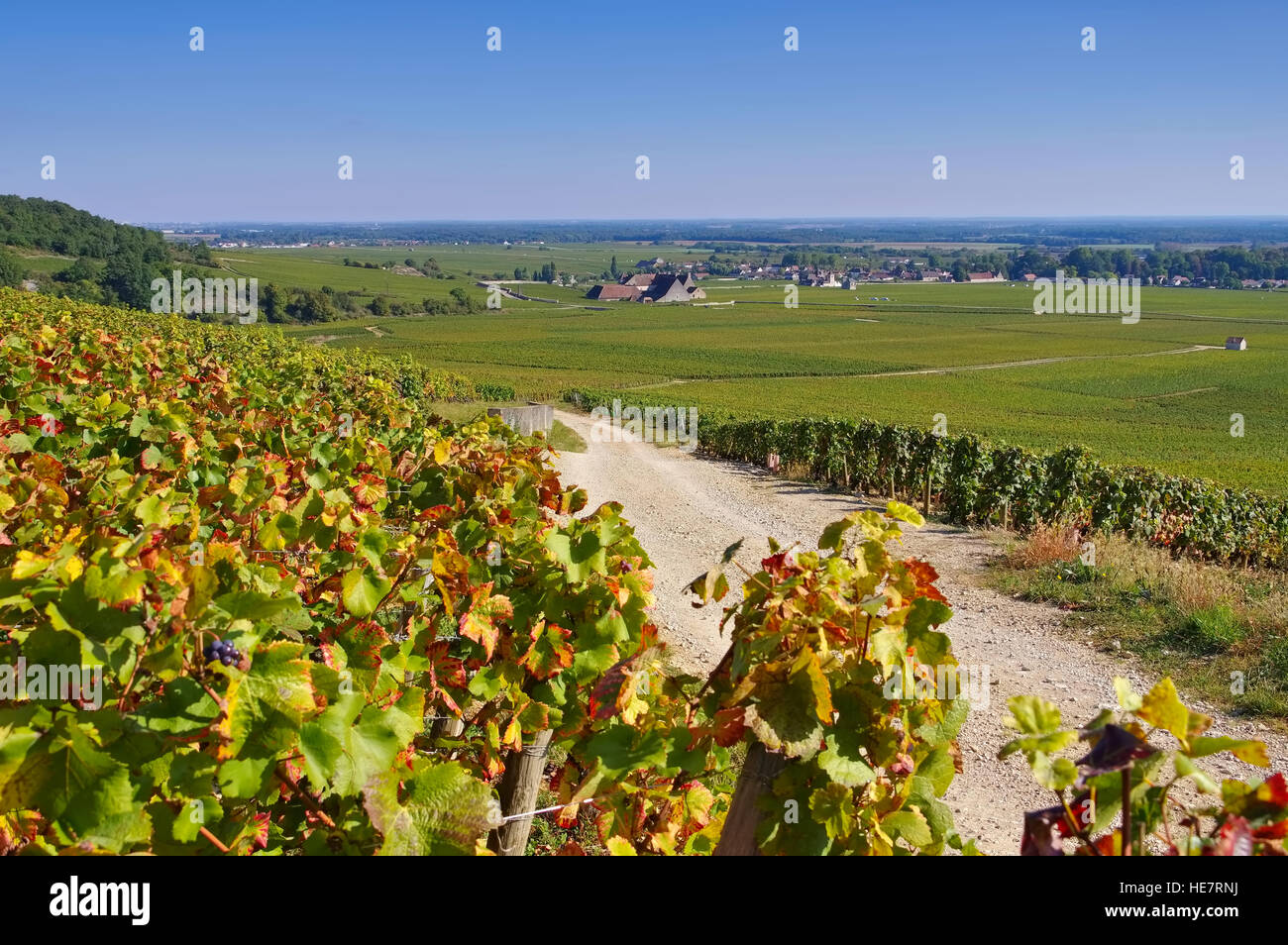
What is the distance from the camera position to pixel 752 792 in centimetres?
221

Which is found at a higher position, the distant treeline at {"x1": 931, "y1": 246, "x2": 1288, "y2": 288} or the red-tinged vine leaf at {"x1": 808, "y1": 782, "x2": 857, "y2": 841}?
the distant treeline at {"x1": 931, "y1": 246, "x2": 1288, "y2": 288}

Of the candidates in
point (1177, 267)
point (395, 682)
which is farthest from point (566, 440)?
point (1177, 267)

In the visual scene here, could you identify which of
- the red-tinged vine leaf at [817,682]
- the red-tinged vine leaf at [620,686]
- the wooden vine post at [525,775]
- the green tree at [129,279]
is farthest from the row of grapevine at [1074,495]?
the green tree at [129,279]

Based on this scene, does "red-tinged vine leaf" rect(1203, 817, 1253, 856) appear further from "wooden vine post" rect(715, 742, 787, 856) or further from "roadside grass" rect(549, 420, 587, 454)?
"roadside grass" rect(549, 420, 587, 454)

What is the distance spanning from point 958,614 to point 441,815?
9474mm

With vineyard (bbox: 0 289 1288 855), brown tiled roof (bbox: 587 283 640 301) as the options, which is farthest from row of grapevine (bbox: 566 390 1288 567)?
brown tiled roof (bbox: 587 283 640 301)

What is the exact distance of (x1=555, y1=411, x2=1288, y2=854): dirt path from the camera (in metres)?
6.76

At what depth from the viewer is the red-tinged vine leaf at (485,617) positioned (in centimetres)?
328

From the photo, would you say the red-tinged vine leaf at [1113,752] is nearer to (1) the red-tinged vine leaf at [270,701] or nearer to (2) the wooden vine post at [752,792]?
(2) the wooden vine post at [752,792]

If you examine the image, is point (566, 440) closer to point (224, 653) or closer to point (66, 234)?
point (224, 653)

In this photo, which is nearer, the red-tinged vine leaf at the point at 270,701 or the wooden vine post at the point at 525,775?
the red-tinged vine leaf at the point at 270,701

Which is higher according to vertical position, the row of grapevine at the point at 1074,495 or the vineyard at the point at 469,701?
the vineyard at the point at 469,701

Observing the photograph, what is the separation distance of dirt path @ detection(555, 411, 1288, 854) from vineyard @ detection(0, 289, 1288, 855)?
1417mm
